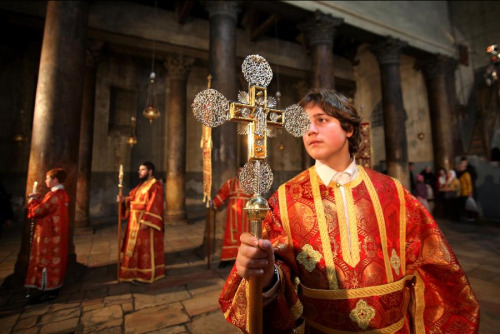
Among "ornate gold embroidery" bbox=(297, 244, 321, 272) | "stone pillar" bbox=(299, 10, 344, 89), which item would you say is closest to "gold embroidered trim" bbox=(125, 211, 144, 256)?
"ornate gold embroidery" bbox=(297, 244, 321, 272)

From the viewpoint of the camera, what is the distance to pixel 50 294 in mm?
3330

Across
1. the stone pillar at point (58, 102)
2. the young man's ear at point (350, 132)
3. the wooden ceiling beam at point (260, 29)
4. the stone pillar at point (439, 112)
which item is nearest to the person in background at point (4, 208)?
the stone pillar at point (58, 102)

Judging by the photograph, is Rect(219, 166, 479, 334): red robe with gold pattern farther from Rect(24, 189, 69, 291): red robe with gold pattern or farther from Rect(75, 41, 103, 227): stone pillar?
Rect(75, 41, 103, 227): stone pillar

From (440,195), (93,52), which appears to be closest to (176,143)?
(93,52)

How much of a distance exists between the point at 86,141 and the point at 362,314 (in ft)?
30.7

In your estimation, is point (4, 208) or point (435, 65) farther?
point (435, 65)

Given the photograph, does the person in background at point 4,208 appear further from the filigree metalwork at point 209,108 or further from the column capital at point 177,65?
the filigree metalwork at point 209,108

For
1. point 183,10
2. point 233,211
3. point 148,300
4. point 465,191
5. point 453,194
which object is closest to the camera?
point 148,300

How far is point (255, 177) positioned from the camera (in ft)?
3.00

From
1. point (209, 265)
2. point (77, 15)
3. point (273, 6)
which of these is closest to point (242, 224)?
point (209, 265)

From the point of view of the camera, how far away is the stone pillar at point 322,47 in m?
7.22

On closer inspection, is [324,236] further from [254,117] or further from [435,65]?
[435,65]

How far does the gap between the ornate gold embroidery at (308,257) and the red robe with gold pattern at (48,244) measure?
387cm

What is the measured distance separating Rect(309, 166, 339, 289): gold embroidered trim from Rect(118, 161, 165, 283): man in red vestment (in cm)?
348
